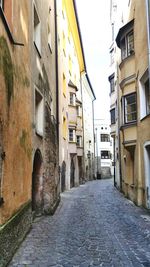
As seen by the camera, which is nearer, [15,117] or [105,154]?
[15,117]

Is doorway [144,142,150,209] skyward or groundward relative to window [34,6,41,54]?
groundward

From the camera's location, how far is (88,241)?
848 centimetres

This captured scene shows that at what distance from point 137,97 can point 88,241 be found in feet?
28.8

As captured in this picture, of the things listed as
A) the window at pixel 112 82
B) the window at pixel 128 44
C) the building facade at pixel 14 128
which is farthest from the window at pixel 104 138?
the building facade at pixel 14 128

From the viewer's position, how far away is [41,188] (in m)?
12.3

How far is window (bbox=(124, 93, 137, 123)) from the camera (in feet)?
53.8

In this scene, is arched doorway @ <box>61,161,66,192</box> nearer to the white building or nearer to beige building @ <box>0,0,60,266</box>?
beige building @ <box>0,0,60,266</box>

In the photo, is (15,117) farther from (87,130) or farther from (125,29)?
(87,130)

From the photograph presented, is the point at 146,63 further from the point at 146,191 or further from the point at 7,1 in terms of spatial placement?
the point at 7,1

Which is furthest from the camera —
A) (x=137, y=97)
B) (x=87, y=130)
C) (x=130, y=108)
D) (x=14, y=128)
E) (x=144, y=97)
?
(x=87, y=130)

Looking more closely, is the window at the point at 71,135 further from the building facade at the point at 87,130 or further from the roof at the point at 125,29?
the roof at the point at 125,29

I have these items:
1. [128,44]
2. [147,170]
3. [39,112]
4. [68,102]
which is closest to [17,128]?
[39,112]

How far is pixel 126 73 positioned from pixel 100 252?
439 inches

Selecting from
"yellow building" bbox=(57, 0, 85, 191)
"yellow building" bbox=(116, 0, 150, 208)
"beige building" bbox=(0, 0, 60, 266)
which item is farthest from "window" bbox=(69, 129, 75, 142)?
"beige building" bbox=(0, 0, 60, 266)
